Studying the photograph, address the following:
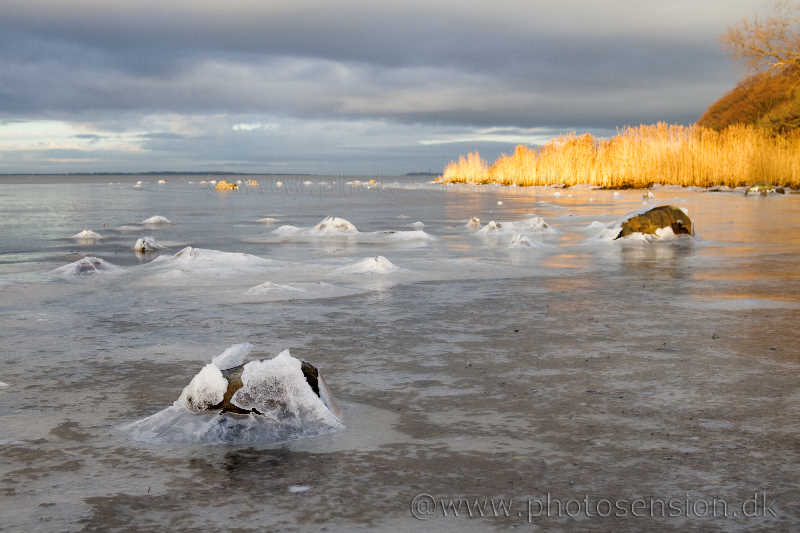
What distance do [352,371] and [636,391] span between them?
1167 millimetres

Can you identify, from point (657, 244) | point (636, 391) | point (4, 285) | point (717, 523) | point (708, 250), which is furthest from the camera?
point (657, 244)

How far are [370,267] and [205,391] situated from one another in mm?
4065

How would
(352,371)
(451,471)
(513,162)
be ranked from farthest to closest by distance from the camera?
(513,162), (352,371), (451,471)

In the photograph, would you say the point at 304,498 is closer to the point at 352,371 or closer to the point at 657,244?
the point at 352,371

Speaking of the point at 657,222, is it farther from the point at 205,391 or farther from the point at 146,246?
the point at 205,391

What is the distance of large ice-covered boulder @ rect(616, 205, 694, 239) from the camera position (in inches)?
380

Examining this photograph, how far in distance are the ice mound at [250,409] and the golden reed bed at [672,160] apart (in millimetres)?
24559

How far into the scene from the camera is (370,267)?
6.70m

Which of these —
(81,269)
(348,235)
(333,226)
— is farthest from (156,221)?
(81,269)

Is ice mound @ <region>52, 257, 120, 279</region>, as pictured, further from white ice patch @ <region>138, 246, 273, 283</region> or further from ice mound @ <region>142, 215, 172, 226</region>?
ice mound @ <region>142, 215, 172, 226</region>

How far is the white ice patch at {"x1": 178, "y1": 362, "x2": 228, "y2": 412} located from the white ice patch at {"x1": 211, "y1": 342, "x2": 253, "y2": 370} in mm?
223

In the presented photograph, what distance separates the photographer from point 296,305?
5.12 m

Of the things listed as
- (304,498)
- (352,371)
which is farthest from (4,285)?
(304,498)

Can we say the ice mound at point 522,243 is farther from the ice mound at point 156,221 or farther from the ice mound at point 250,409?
the ice mound at point 156,221
